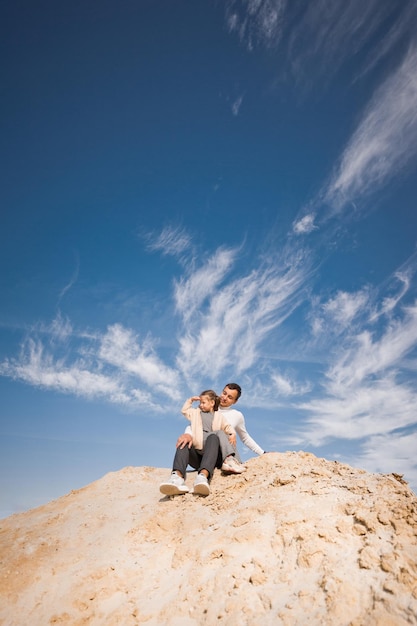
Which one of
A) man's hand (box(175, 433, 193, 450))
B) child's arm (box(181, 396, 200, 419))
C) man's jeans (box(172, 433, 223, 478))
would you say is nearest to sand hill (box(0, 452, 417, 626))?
man's jeans (box(172, 433, 223, 478))

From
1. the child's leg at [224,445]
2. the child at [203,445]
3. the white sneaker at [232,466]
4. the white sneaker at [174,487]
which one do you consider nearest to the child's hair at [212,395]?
the child at [203,445]

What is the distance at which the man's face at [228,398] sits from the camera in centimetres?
804

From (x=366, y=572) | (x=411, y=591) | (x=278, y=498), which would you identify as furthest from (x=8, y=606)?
(x=411, y=591)

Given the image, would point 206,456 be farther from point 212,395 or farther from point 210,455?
point 212,395

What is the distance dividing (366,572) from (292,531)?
99cm

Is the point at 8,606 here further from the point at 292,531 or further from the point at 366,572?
the point at 366,572

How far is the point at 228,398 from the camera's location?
8.04 m

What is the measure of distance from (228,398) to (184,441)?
174 cm

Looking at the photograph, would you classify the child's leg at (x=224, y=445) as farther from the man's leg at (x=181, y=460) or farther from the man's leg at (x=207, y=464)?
the man's leg at (x=181, y=460)

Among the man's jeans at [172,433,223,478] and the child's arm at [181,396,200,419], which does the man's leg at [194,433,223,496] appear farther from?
the child's arm at [181,396,200,419]

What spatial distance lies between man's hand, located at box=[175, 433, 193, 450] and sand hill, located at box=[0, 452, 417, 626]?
0.78m

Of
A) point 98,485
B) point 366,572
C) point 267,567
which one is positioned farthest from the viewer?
point 98,485

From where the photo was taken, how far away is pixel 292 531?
4.21 metres

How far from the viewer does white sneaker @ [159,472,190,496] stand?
20.0ft
